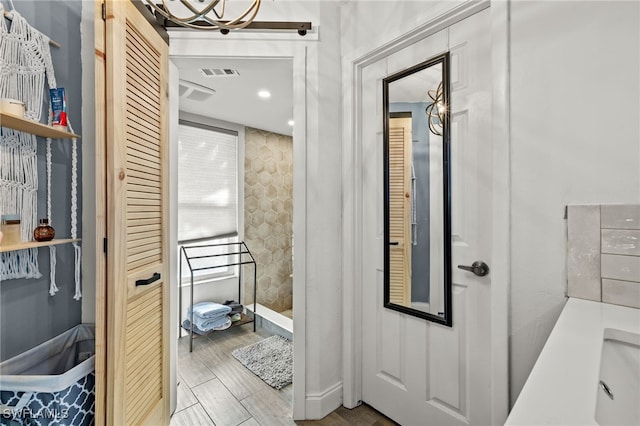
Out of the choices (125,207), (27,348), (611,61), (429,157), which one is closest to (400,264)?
(429,157)

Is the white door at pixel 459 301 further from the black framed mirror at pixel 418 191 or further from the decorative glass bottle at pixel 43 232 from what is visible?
the decorative glass bottle at pixel 43 232

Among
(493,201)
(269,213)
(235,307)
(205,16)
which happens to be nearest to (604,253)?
(493,201)

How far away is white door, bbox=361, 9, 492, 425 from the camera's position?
1281 millimetres

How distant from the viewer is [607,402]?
548mm

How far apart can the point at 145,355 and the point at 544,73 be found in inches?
83.2

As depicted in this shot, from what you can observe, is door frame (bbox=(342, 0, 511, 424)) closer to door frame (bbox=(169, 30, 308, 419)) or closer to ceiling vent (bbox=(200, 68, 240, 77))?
door frame (bbox=(169, 30, 308, 419))

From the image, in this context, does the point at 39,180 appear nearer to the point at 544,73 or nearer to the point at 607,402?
the point at 607,402

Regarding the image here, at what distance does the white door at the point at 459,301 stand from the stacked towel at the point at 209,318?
1.71 m

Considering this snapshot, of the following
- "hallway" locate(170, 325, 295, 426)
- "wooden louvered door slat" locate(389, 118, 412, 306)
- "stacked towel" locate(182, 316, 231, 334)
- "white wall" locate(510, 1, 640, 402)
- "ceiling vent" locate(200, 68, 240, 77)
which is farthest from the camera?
"stacked towel" locate(182, 316, 231, 334)

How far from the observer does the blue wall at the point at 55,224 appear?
1156 millimetres

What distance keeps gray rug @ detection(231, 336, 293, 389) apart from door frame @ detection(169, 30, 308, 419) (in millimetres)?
426

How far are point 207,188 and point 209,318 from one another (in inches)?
54.5

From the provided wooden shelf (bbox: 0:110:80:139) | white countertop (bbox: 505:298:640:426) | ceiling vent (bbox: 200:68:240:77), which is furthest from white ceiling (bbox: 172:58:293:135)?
white countertop (bbox: 505:298:640:426)

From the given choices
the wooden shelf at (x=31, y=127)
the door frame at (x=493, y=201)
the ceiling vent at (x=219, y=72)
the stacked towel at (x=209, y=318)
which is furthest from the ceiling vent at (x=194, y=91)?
the stacked towel at (x=209, y=318)
